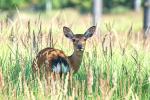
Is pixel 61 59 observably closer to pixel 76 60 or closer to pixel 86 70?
pixel 76 60

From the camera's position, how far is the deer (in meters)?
5.94

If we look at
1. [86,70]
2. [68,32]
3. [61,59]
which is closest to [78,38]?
[68,32]

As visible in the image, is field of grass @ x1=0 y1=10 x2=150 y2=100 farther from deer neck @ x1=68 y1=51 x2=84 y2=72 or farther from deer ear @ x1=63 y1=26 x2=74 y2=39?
deer ear @ x1=63 y1=26 x2=74 y2=39

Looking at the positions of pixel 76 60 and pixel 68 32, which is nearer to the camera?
pixel 76 60

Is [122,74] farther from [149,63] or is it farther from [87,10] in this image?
[87,10]

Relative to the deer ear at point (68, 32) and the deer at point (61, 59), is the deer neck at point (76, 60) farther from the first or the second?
the deer ear at point (68, 32)

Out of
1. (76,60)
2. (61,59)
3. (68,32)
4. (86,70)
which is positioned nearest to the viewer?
(86,70)

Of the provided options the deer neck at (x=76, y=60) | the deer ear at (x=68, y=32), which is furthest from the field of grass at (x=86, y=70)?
the deer ear at (x=68, y=32)

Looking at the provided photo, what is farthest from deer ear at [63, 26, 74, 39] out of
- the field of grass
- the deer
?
the field of grass

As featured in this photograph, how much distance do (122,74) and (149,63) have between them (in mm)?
763

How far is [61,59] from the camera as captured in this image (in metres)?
6.18

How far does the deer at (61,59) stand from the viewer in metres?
5.94

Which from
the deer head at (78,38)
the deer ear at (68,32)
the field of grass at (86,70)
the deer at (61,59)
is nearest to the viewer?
the field of grass at (86,70)

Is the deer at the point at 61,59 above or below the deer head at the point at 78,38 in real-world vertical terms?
below
